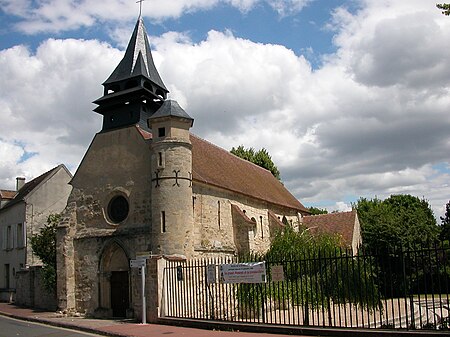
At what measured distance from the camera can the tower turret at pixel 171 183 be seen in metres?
19.8

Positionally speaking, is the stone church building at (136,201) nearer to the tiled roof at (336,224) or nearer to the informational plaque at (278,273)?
the informational plaque at (278,273)

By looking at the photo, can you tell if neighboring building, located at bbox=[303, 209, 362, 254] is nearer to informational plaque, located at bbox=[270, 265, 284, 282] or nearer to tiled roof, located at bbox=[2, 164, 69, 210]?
informational plaque, located at bbox=[270, 265, 284, 282]

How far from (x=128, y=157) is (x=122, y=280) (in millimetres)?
5571

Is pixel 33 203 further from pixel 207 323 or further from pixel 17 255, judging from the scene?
pixel 207 323

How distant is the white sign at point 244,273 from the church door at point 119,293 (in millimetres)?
7439

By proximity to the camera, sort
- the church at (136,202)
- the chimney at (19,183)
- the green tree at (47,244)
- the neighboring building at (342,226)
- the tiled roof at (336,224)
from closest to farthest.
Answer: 1. the church at (136,202)
2. the green tree at (47,244)
3. the neighboring building at (342,226)
4. the tiled roof at (336,224)
5. the chimney at (19,183)

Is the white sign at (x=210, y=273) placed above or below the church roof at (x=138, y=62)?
below

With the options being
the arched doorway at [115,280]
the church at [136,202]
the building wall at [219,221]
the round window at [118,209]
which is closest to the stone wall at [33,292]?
the church at [136,202]

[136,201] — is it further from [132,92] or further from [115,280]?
[132,92]

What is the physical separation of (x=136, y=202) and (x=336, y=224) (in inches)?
659

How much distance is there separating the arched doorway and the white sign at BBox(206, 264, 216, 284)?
20.7 ft

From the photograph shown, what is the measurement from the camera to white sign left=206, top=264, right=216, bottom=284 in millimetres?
15847

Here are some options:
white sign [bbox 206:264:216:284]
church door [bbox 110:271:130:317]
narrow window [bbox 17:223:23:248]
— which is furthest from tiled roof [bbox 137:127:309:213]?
narrow window [bbox 17:223:23:248]

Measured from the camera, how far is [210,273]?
52.5 ft
